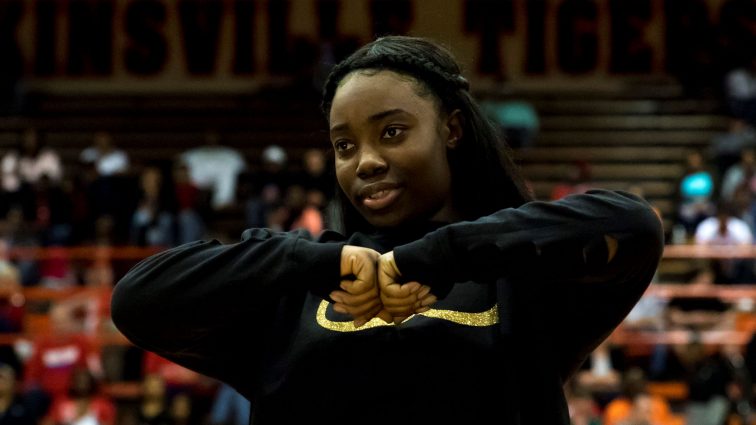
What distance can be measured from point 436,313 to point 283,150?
11947mm

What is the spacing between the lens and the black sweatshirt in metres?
2.16

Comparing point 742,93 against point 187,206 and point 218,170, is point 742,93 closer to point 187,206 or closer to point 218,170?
point 218,170

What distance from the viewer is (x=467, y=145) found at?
96.7 inches

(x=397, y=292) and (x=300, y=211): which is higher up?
(x=397, y=292)

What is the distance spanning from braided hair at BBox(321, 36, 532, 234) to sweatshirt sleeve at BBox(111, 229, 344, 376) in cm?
31

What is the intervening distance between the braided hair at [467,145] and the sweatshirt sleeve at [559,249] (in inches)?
8.6

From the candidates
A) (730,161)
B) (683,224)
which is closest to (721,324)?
(683,224)

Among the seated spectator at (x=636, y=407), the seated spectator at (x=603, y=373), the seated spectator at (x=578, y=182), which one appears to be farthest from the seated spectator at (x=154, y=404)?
the seated spectator at (x=578, y=182)

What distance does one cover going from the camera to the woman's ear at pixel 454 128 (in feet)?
7.97

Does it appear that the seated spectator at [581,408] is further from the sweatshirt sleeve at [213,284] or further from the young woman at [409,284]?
the sweatshirt sleeve at [213,284]

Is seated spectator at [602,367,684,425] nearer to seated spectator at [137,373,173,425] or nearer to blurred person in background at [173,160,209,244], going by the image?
seated spectator at [137,373,173,425]

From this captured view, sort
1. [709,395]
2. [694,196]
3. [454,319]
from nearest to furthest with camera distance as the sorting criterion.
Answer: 1. [454,319]
2. [709,395]
3. [694,196]

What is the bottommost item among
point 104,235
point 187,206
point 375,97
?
point 104,235

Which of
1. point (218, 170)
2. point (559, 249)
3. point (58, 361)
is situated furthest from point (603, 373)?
point (559, 249)
